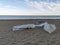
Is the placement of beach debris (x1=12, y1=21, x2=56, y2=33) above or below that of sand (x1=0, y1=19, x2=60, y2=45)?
above

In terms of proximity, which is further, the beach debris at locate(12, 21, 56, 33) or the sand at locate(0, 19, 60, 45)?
the beach debris at locate(12, 21, 56, 33)

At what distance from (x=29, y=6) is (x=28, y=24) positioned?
0.27m

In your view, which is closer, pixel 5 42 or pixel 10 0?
pixel 5 42

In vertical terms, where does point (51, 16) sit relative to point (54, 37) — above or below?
above

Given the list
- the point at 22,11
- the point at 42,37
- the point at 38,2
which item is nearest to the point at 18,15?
the point at 22,11

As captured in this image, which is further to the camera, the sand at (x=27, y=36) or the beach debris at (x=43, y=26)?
the beach debris at (x=43, y=26)

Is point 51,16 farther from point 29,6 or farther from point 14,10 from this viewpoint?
point 14,10

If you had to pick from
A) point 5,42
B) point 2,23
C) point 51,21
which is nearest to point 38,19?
point 51,21

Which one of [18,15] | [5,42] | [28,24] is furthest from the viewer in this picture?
[18,15]

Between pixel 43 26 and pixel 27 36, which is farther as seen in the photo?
pixel 43 26

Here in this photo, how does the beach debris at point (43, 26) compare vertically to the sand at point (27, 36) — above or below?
above

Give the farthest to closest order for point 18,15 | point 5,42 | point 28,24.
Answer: point 18,15
point 28,24
point 5,42

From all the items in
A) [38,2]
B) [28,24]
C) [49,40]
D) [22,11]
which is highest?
[38,2]

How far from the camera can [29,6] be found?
5.31 feet
